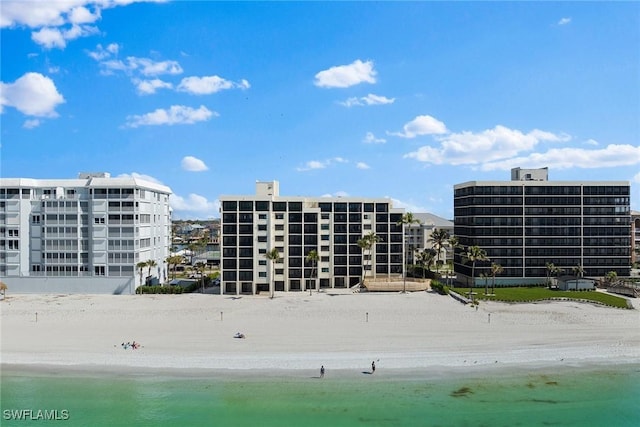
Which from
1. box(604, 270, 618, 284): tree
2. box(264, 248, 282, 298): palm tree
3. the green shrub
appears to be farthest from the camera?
box(604, 270, 618, 284): tree

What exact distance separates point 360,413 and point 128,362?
25776 millimetres

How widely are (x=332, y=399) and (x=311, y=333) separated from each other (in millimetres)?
17825

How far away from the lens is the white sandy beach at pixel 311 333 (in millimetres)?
52062

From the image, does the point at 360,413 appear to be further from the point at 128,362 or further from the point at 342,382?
the point at 128,362

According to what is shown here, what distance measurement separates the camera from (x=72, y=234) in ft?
301

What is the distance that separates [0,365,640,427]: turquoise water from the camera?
40.6m

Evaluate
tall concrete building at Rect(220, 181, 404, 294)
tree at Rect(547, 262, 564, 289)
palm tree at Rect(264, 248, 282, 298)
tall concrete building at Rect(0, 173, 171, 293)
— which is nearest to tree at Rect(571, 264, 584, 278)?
tree at Rect(547, 262, 564, 289)

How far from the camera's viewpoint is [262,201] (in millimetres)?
90625

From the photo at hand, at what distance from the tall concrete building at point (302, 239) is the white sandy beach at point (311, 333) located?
8.71 metres

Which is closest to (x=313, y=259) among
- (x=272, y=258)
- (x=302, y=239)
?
(x=302, y=239)

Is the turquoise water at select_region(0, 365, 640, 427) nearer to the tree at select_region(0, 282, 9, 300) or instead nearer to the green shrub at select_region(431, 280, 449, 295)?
the green shrub at select_region(431, 280, 449, 295)

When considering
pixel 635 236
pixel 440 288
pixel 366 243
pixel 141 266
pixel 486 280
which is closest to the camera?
pixel 486 280

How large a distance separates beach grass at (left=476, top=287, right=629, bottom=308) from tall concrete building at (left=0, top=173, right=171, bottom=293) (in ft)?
211

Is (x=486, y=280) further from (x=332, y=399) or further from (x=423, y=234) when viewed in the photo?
(x=423, y=234)
